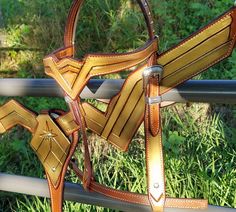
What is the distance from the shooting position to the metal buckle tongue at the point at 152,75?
90 centimetres

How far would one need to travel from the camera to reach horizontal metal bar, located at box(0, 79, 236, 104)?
34.9 inches

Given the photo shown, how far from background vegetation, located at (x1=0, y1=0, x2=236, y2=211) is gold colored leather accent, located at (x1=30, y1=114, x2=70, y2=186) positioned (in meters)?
0.74

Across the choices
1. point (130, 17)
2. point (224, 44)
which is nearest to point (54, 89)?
point (224, 44)

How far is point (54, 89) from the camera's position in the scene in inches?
41.2

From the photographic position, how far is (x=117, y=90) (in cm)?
98

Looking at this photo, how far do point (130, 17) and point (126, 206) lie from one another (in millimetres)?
2307

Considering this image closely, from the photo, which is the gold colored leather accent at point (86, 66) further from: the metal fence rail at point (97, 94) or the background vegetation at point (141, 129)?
the background vegetation at point (141, 129)

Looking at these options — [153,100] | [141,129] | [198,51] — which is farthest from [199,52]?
[141,129]

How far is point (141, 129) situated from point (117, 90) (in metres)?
1.44

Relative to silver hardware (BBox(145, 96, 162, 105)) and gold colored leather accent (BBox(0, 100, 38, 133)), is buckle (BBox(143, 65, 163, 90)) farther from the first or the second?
gold colored leather accent (BBox(0, 100, 38, 133))

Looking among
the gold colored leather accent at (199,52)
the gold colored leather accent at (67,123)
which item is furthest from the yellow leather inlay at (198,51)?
the gold colored leather accent at (67,123)

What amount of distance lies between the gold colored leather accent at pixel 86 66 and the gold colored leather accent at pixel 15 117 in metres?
0.13

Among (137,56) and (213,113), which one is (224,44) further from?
(213,113)
